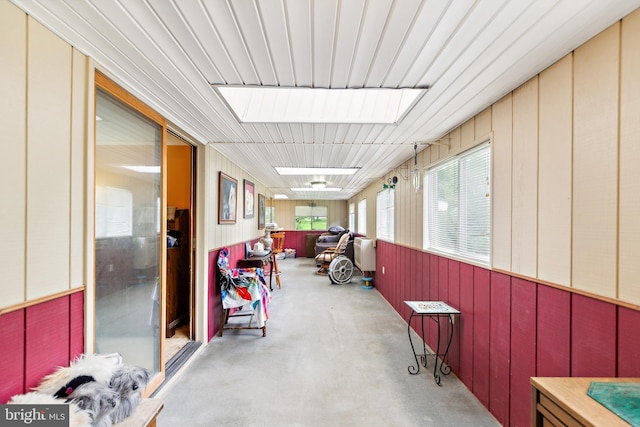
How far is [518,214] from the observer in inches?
70.2

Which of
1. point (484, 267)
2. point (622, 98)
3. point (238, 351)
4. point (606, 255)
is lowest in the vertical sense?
point (238, 351)

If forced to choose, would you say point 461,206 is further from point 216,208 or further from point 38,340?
point 38,340

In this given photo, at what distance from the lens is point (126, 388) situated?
4.14ft

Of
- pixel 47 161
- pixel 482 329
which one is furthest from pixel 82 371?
pixel 482 329

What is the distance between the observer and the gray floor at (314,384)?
1969 mm

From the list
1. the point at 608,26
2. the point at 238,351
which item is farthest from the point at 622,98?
the point at 238,351

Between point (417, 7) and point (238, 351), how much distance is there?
3265mm

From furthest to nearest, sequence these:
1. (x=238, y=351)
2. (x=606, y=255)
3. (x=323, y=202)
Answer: (x=323, y=202) → (x=238, y=351) → (x=606, y=255)

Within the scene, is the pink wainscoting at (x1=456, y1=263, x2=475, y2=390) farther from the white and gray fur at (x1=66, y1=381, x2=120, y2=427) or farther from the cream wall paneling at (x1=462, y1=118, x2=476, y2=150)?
the white and gray fur at (x1=66, y1=381, x2=120, y2=427)

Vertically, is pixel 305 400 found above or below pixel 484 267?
below

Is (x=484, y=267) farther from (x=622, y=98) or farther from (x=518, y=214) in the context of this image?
(x=622, y=98)

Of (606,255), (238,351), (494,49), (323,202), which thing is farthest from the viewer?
(323,202)

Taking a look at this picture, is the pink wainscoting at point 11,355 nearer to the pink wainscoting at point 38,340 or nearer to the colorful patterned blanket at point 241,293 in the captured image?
the pink wainscoting at point 38,340

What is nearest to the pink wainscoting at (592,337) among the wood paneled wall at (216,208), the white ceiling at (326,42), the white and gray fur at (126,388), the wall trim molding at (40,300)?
the white ceiling at (326,42)
